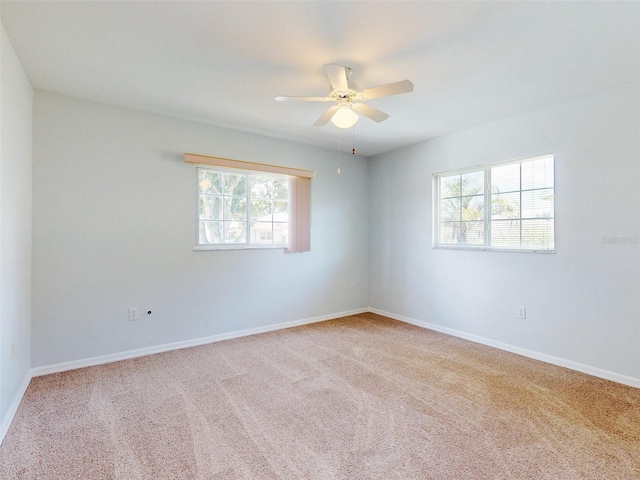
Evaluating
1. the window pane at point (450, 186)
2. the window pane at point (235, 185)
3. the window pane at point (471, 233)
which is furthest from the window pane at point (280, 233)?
the window pane at point (471, 233)

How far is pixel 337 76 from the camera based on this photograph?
6.81ft

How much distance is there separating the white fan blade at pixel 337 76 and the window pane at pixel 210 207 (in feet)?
6.72

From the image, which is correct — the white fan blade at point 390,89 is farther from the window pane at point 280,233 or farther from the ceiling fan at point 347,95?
the window pane at point 280,233

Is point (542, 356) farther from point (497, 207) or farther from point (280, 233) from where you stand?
point (280, 233)

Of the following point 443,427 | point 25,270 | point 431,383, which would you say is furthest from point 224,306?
point 443,427

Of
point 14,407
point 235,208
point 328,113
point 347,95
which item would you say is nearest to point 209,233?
point 235,208

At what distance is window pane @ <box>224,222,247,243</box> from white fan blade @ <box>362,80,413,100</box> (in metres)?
2.23

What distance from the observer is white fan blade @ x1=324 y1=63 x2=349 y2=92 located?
1.97 metres

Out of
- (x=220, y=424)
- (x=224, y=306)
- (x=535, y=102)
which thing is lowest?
(x=220, y=424)

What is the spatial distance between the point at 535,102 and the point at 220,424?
372 cm

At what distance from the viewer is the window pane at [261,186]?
399 cm

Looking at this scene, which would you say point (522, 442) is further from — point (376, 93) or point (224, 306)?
point (224, 306)

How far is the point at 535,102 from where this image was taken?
2965mm

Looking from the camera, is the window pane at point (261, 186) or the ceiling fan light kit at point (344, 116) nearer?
the ceiling fan light kit at point (344, 116)
